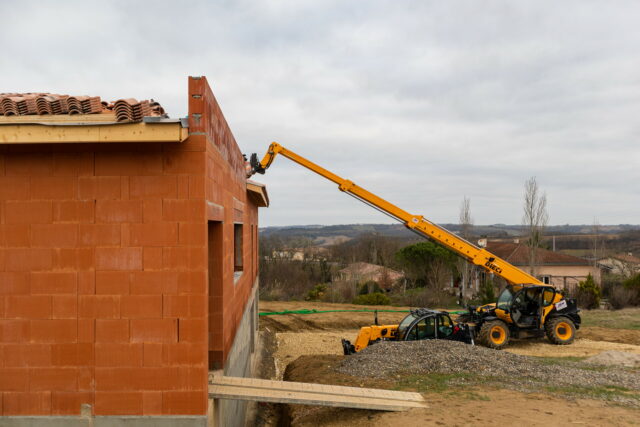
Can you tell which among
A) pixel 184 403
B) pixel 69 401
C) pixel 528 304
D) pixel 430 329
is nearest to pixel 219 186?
pixel 184 403

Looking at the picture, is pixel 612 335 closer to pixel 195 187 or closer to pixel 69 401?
pixel 195 187

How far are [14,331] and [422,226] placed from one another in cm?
1401

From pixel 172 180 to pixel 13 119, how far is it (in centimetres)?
195

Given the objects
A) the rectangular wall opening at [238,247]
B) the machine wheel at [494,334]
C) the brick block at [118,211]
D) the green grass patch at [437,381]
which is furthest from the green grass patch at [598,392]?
the brick block at [118,211]

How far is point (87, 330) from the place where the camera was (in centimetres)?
582

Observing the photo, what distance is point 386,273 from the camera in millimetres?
41688

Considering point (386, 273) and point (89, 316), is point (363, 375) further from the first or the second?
point (386, 273)

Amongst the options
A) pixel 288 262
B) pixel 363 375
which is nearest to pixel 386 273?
pixel 288 262

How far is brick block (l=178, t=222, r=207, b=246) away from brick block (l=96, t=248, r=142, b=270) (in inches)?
21.1

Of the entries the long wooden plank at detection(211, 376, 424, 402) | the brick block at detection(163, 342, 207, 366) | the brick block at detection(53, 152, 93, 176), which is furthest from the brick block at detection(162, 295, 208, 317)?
the brick block at detection(53, 152, 93, 176)

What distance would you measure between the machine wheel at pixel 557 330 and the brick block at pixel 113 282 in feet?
50.7

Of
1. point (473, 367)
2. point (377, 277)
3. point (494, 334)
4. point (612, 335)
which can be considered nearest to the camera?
point (473, 367)

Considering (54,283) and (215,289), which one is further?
(215,289)

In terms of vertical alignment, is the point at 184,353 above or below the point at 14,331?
below
